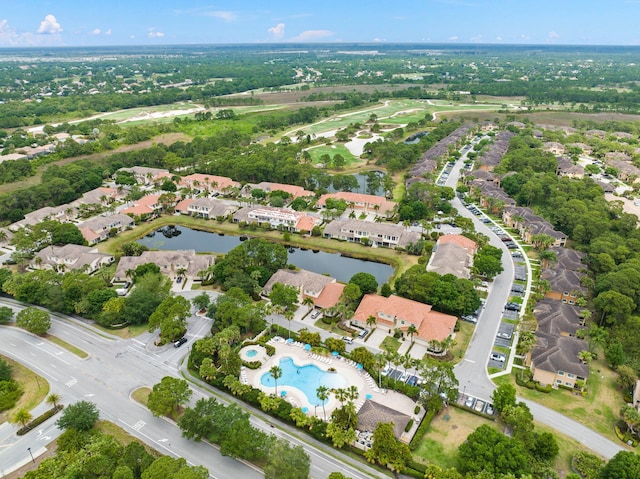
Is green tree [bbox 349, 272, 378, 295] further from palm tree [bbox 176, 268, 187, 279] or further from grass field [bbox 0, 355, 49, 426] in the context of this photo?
grass field [bbox 0, 355, 49, 426]

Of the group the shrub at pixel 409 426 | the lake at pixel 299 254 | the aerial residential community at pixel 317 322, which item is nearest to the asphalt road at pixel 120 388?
the aerial residential community at pixel 317 322

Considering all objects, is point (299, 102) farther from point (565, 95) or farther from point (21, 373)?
point (21, 373)

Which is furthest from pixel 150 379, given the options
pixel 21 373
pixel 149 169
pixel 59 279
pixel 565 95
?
pixel 565 95

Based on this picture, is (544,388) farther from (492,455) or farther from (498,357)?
(492,455)

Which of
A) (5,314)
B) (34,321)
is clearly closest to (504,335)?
(34,321)

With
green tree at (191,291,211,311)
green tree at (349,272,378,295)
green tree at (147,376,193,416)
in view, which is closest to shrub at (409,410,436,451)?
green tree at (349,272,378,295)
